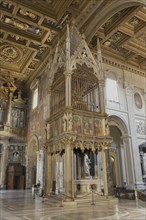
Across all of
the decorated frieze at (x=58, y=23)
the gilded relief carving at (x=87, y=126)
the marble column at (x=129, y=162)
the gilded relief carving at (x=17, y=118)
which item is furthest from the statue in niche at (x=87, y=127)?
the gilded relief carving at (x=17, y=118)

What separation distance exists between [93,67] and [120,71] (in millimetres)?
6033

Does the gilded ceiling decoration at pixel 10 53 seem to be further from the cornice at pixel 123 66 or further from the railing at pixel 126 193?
the railing at pixel 126 193

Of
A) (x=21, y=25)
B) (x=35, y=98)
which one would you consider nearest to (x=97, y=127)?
(x=21, y=25)

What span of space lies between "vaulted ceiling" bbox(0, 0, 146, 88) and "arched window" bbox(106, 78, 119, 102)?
201 centimetres

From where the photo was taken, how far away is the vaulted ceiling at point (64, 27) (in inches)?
403

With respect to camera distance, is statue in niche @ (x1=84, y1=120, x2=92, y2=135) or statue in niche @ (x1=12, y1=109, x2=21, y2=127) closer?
statue in niche @ (x1=84, y1=120, x2=92, y2=135)

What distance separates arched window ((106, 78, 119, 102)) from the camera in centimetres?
1300

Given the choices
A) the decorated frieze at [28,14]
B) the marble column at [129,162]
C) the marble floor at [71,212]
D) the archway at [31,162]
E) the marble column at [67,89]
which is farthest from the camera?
the archway at [31,162]

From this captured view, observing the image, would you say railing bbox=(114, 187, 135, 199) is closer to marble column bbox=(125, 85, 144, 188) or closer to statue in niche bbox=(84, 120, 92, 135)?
marble column bbox=(125, 85, 144, 188)

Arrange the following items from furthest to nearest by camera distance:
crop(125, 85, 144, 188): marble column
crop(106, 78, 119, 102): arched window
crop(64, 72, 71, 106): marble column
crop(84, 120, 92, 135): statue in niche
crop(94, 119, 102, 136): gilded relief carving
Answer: crop(106, 78, 119, 102): arched window < crop(125, 85, 144, 188): marble column < crop(94, 119, 102, 136): gilded relief carving < crop(84, 120, 92, 135): statue in niche < crop(64, 72, 71, 106): marble column

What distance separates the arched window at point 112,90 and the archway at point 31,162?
6137 millimetres

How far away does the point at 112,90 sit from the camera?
524 inches

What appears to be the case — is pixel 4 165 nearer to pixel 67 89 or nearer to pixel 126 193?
pixel 126 193

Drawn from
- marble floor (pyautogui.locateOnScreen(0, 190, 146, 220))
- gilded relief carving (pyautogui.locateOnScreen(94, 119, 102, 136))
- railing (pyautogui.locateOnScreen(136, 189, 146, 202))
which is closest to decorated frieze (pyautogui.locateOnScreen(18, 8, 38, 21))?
gilded relief carving (pyautogui.locateOnScreen(94, 119, 102, 136))
